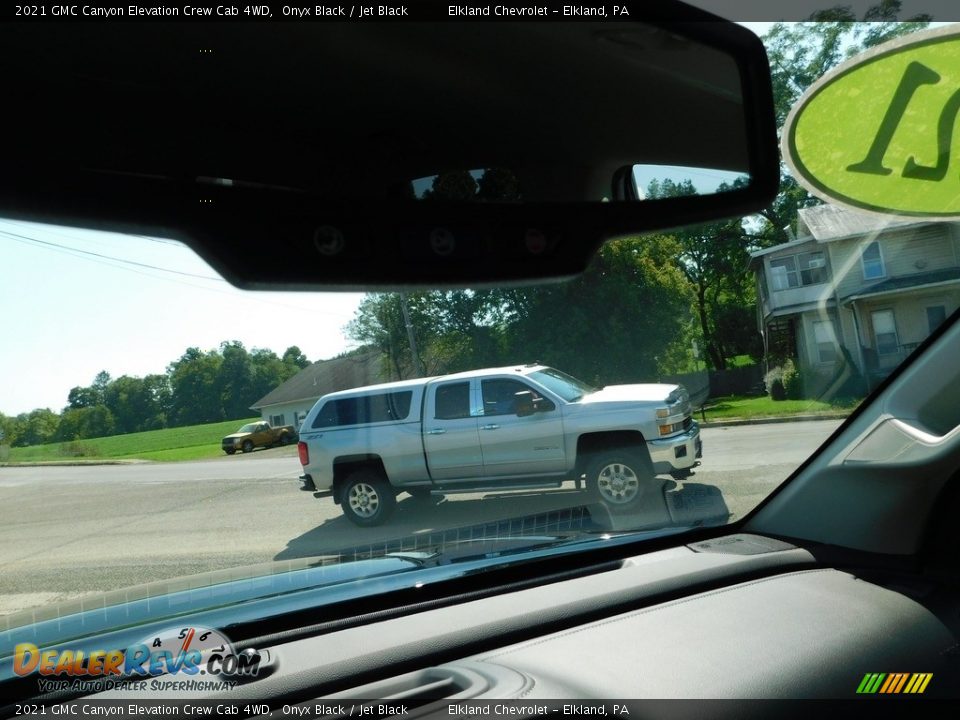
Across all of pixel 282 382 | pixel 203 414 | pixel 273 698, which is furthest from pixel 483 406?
pixel 273 698

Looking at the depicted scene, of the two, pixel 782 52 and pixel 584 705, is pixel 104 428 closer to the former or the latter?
pixel 584 705

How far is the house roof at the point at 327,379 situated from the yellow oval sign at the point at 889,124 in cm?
281

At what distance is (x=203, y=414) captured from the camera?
8.34ft

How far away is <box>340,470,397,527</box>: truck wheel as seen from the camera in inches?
141

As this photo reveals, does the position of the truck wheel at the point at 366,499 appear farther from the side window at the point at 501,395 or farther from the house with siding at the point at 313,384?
the side window at the point at 501,395

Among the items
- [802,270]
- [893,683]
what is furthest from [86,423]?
[802,270]

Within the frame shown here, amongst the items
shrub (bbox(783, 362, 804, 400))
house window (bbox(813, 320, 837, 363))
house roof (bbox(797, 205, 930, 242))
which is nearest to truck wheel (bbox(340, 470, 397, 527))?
shrub (bbox(783, 362, 804, 400))

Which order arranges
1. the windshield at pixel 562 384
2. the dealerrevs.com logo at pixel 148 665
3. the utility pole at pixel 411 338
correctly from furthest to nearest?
1. the windshield at pixel 562 384
2. the utility pole at pixel 411 338
3. the dealerrevs.com logo at pixel 148 665

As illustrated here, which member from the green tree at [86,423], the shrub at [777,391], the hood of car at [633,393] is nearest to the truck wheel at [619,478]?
the hood of car at [633,393]

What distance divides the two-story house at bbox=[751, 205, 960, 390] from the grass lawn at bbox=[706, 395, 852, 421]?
192mm

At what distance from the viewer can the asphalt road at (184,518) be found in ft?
9.31

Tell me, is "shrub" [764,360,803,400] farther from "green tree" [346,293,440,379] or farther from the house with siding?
the house with siding

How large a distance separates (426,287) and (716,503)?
2805 millimetres

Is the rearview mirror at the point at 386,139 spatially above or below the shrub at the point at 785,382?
above
